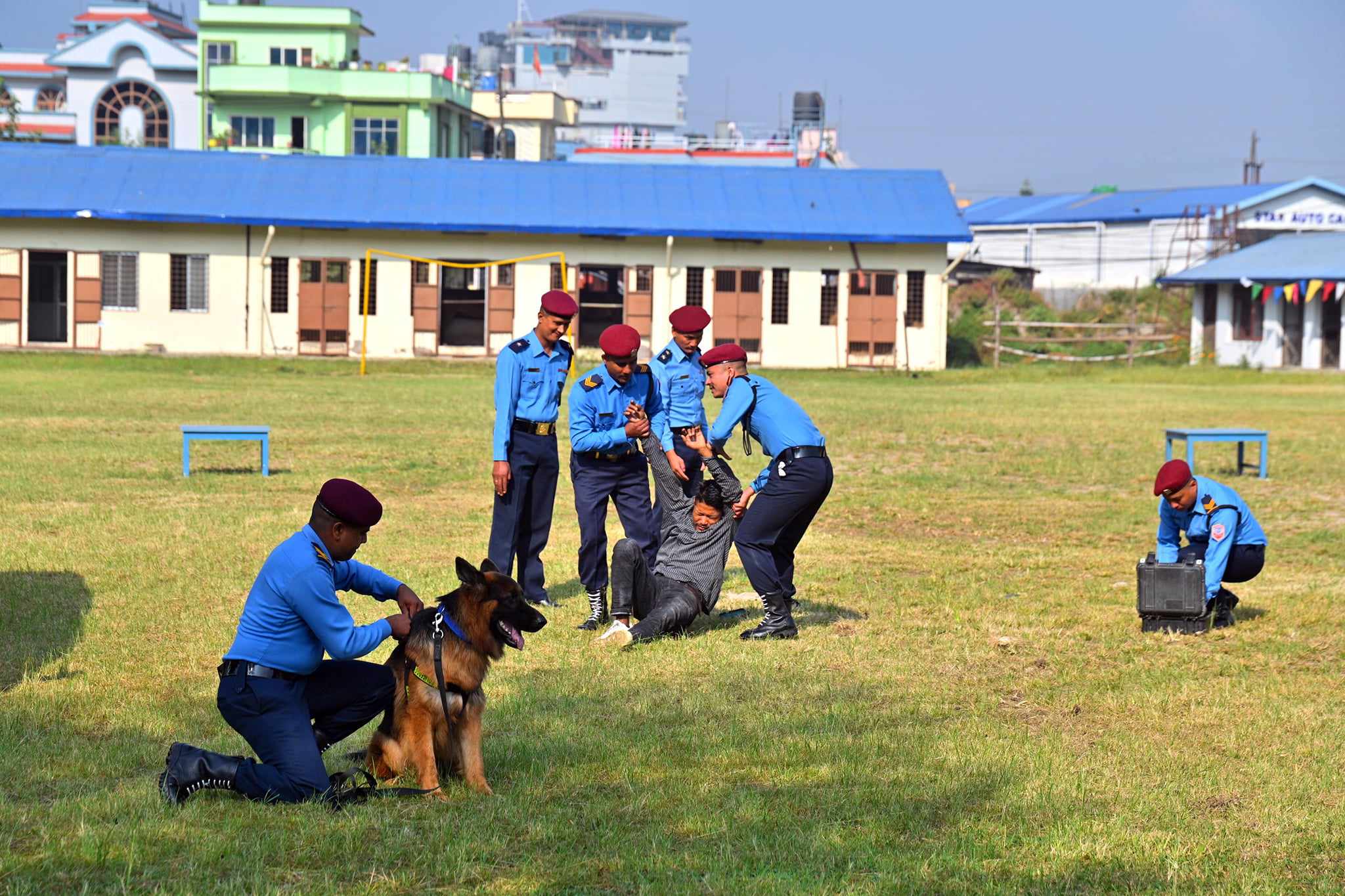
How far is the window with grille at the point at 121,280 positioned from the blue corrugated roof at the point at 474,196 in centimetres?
155

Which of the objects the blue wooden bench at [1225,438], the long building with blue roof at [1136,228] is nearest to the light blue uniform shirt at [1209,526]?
the blue wooden bench at [1225,438]

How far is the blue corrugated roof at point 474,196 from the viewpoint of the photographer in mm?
41312

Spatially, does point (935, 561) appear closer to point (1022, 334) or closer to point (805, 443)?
point (805, 443)

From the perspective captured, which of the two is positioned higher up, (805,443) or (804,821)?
(805,443)

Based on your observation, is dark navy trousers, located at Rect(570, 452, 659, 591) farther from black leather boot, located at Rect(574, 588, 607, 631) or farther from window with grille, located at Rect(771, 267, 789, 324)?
window with grille, located at Rect(771, 267, 789, 324)

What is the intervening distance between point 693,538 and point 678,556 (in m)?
0.15

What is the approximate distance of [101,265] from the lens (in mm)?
41500

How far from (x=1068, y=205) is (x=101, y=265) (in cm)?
4844

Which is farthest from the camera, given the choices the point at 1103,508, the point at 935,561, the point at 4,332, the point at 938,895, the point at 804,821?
the point at 4,332

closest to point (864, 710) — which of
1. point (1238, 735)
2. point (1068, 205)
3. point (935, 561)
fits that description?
point (1238, 735)

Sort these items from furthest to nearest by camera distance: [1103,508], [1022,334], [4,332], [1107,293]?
[1107,293], [1022,334], [4,332], [1103,508]

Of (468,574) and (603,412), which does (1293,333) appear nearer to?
(603,412)

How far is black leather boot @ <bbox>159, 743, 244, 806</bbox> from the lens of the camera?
568cm

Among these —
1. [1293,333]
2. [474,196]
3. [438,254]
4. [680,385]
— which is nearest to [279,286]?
[438,254]
